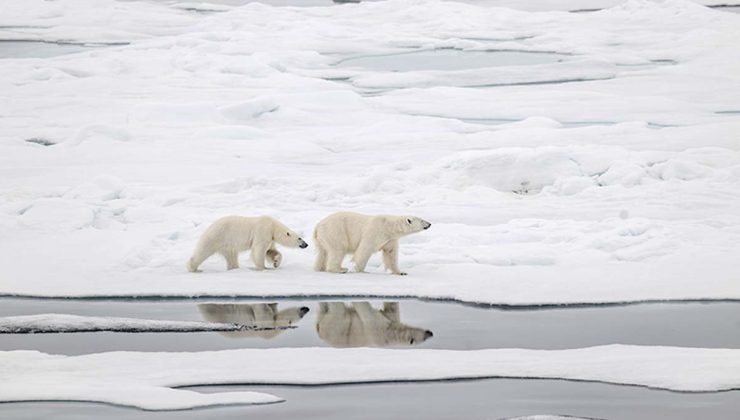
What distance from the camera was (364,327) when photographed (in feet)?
23.1

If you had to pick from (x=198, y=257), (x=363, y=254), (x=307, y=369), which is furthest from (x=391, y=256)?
(x=307, y=369)

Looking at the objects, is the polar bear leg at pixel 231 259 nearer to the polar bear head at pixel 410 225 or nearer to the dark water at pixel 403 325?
the dark water at pixel 403 325

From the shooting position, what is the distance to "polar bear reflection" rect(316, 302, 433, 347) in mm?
6699

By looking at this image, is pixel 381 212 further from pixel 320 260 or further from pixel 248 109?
pixel 248 109

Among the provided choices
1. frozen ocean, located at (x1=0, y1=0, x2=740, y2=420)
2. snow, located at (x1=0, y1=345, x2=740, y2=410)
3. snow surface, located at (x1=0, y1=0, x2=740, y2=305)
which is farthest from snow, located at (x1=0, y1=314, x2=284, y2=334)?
snow surface, located at (x1=0, y1=0, x2=740, y2=305)

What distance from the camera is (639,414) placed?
5277 millimetres

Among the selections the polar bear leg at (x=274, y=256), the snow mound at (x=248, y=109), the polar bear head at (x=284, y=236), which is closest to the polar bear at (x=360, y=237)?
the polar bear head at (x=284, y=236)

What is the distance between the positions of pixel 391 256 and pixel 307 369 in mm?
2520

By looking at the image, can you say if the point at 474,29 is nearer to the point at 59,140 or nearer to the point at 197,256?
the point at 59,140

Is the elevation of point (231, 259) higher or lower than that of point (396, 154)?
higher

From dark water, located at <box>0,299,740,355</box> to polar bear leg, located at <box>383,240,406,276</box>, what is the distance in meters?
0.74

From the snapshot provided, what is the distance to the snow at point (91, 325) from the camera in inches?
276

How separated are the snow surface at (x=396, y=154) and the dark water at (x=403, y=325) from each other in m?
0.23

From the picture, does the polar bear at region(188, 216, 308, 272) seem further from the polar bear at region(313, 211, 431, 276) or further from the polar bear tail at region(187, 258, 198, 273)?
the polar bear at region(313, 211, 431, 276)
